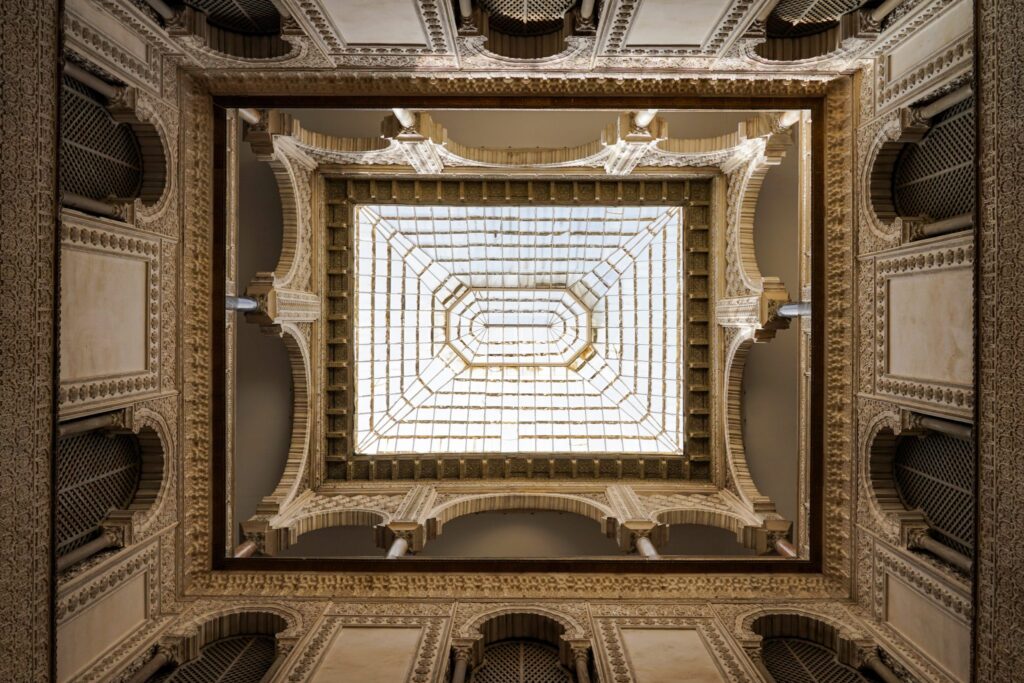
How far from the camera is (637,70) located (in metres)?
8.96

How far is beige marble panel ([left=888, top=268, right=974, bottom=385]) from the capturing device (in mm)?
6992

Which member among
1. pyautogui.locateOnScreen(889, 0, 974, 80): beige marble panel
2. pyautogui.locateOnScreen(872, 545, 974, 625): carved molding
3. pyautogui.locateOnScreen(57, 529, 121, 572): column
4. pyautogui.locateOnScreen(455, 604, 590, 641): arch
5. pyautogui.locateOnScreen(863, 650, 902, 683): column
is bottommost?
pyautogui.locateOnScreen(863, 650, 902, 683): column

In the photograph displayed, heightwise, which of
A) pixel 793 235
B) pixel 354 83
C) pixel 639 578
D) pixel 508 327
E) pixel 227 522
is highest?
pixel 354 83

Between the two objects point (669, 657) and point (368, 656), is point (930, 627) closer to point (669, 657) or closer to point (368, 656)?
point (669, 657)

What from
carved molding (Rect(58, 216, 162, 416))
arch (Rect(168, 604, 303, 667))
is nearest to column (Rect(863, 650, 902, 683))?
arch (Rect(168, 604, 303, 667))

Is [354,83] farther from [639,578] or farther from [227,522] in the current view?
[639,578]

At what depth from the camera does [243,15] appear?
8.52 m

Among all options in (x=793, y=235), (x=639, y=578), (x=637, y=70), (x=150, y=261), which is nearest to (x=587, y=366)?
(x=793, y=235)

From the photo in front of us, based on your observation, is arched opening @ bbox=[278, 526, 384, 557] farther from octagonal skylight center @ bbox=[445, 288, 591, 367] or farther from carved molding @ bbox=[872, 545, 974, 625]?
carved molding @ bbox=[872, 545, 974, 625]

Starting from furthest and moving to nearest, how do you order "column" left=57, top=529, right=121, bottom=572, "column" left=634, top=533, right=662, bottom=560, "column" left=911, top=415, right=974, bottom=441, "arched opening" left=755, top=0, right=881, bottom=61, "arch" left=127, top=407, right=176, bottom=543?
"column" left=634, top=533, right=662, bottom=560, "arch" left=127, top=407, right=176, bottom=543, "arched opening" left=755, top=0, right=881, bottom=61, "column" left=57, top=529, right=121, bottom=572, "column" left=911, top=415, right=974, bottom=441

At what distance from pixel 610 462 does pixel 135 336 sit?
9211 millimetres

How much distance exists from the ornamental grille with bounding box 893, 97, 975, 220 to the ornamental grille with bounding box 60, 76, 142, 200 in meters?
10.5

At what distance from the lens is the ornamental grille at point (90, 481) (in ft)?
25.2

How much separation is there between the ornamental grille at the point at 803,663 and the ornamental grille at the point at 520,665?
2.85 metres
